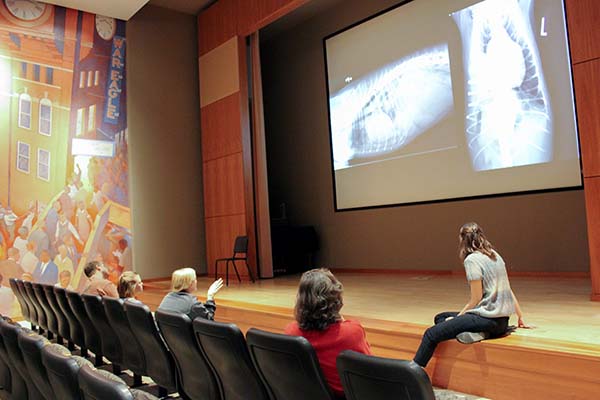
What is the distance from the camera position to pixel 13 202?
7.15 m

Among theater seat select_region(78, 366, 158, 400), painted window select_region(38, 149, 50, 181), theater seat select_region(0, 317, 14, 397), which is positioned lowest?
theater seat select_region(0, 317, 14, 397)

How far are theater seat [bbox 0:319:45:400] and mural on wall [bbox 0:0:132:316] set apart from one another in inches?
202

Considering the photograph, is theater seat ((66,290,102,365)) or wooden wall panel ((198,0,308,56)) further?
wooden wall panel ((198,0,308,56))

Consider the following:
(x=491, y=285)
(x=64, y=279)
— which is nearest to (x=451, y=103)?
(x=491, y=285)

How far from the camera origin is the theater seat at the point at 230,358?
220cm

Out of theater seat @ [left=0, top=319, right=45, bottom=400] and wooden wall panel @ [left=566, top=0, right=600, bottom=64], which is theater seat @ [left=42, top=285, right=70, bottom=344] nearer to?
theater seat @ [left=0, top=319, right=45, bottom=400]

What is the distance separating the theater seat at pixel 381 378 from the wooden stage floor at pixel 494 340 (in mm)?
1461

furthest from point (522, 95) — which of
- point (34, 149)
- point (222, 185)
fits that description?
point (34, 149)

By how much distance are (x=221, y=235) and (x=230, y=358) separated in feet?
20.9

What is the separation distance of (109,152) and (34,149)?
1.09 metres

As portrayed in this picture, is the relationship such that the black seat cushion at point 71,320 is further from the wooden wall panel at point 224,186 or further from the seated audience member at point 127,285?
the wooden wall panel at point 224,186

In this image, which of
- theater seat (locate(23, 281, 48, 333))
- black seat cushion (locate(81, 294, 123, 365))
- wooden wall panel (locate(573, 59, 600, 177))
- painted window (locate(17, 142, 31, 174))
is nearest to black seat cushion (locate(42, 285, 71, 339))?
theater seat (locate(23, 281, 48, 333))

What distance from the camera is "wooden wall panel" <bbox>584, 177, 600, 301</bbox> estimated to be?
4.13 meters

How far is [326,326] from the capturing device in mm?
2094
